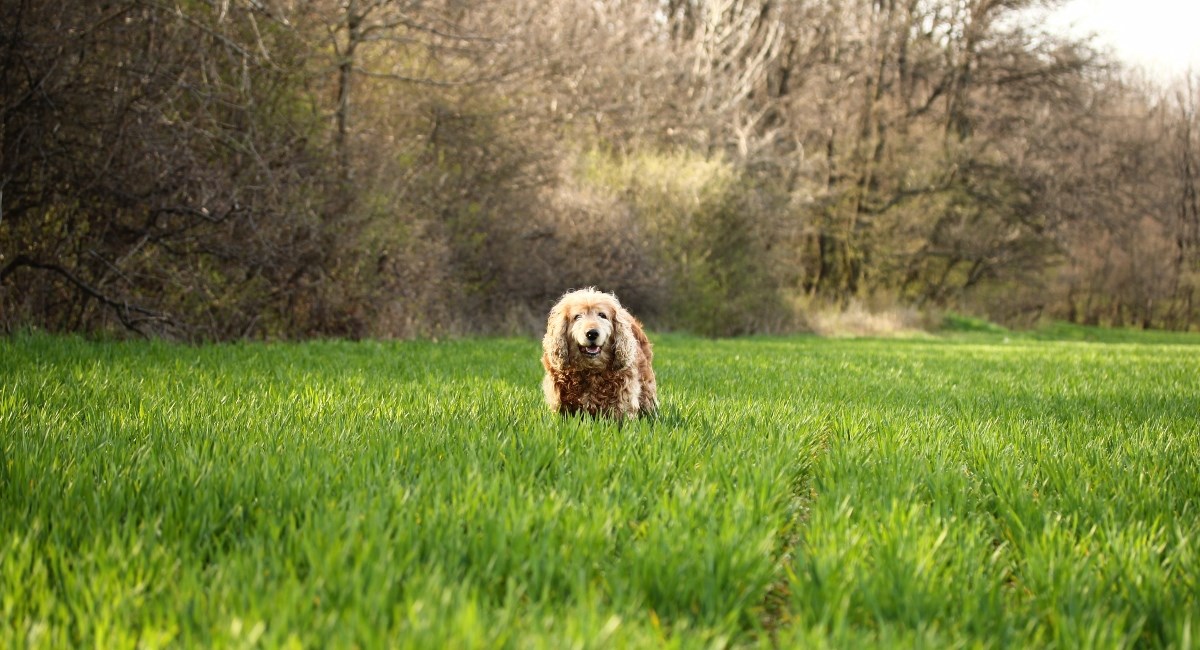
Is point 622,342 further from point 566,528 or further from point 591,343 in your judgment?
point 566,528

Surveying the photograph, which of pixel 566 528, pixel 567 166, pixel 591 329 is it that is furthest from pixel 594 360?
pixel 567 166

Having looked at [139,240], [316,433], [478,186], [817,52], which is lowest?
[316,433]

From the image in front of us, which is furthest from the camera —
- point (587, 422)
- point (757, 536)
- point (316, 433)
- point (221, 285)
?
point (221, 285)

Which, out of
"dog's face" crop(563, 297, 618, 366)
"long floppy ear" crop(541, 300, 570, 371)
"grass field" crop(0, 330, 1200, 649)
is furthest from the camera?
"long floppy ear" crop(541, 300, 570, 371)

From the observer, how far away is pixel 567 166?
62.9ft

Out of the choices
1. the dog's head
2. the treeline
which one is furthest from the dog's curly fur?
the treeline

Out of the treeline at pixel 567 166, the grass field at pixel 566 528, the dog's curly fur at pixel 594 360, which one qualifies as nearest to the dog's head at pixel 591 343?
the dog's curly fur at pixel 594 360

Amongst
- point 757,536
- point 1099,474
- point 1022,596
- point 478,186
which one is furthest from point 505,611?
point 478,186

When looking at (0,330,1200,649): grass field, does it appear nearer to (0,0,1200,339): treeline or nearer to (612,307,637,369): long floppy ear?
(612,307,637,369): long floppy ear

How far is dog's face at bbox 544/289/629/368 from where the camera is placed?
5.02 meters

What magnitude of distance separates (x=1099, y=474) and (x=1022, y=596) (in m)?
1.76

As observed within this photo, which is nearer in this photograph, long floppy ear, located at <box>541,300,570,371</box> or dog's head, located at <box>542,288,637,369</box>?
dog's head, located at <box>542,288,637,369</box>

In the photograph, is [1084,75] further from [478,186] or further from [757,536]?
[757,536]

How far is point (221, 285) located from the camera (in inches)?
450
